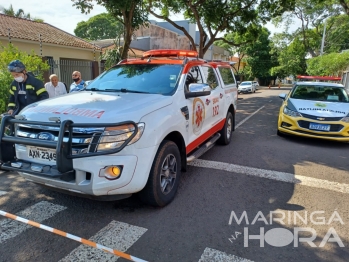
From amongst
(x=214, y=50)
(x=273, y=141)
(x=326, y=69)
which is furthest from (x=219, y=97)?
(x=214, y=50)

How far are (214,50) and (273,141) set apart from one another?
131 feet

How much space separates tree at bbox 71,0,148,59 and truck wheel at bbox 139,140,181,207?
284 inches

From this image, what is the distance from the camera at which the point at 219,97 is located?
561 centimetres

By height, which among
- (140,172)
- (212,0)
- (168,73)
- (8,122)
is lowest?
(140,172)

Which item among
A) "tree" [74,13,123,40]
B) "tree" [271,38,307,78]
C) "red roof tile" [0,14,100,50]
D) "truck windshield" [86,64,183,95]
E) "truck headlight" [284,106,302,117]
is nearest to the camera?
"truck windshield" [86,64,183,95]

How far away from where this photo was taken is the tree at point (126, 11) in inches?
361

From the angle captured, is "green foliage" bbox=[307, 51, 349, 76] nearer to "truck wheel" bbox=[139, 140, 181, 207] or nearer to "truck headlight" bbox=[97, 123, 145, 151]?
"truck wheel" bbox=[139, 140, 181, 207]

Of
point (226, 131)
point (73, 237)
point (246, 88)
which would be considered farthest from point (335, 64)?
point (73, 237)

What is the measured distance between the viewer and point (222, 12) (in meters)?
16.6

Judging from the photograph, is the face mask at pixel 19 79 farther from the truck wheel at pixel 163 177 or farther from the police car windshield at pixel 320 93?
the police car windshield at pixel 320 93

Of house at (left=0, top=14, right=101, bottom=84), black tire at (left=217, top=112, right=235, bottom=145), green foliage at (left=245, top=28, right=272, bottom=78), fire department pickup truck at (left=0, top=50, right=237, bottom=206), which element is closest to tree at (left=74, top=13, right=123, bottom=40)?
green foliage at (left=245, top=28, right=272, bottom=78)

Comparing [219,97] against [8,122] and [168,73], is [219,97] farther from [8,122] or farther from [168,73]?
[8,122]

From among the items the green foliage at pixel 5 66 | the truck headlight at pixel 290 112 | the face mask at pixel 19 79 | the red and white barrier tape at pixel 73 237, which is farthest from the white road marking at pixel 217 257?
the green foliage at pixel 5 66

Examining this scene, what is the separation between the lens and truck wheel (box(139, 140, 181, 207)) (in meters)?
3.20
